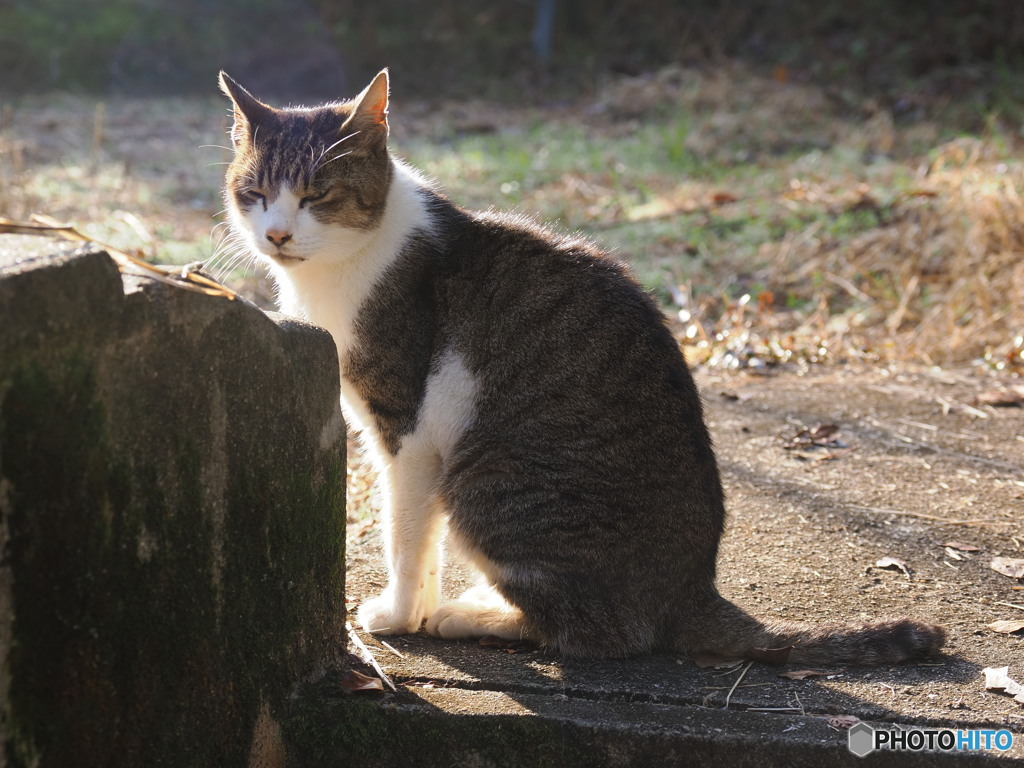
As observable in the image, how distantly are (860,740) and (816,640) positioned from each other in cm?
38

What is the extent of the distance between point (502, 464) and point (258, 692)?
840 millimetres

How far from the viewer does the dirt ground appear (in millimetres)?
2318

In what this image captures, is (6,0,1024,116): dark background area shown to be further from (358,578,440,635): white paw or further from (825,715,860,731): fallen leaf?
(825,715,860,731): fallen leaf

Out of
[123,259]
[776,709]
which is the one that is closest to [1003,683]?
[776,709]

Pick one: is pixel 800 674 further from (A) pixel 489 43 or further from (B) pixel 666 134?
(A) pixel 489 43

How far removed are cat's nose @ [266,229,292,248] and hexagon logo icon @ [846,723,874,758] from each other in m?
1.86

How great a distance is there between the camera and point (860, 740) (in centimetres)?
209

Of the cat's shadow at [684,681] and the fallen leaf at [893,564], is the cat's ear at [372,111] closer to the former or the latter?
the cat's shadow at [684,681]

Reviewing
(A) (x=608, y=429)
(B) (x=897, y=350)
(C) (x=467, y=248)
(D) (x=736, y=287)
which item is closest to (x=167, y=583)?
(A) (x=608, y=429)

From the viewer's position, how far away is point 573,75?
39.9 ft

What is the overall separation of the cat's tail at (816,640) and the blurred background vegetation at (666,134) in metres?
1.77

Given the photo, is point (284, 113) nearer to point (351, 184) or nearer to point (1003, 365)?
point (351, 184)

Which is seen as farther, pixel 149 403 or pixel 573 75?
pixel 573 75

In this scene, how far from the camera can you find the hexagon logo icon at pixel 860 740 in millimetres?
2076
